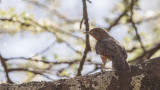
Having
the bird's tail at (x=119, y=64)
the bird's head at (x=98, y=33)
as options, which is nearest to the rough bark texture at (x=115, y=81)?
the bird's tail at (x=119, y=64)

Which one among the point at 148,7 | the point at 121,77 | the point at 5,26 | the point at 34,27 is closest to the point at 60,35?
the point at 34,27

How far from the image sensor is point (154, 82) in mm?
3816

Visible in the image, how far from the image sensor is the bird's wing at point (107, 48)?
190 inches

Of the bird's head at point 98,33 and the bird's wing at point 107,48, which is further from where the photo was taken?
the bird's head at point 98,33

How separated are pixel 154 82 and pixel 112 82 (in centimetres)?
45

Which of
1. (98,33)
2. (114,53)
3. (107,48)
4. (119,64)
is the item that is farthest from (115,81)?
(98,33)

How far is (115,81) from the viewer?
12.9ft

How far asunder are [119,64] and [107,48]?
0.72 meters

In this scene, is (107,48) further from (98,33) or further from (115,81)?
(98,33)

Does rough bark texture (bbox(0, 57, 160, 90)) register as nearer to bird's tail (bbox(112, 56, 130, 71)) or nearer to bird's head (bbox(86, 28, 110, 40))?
bird's tail (bbox(112, 56, 130, 71))

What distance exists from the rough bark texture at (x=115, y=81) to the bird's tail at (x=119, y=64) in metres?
0.09

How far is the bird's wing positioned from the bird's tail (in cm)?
15

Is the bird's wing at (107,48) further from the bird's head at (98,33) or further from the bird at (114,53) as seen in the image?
the bird's head at (98,33)

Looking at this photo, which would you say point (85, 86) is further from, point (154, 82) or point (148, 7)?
point (148, 7)
